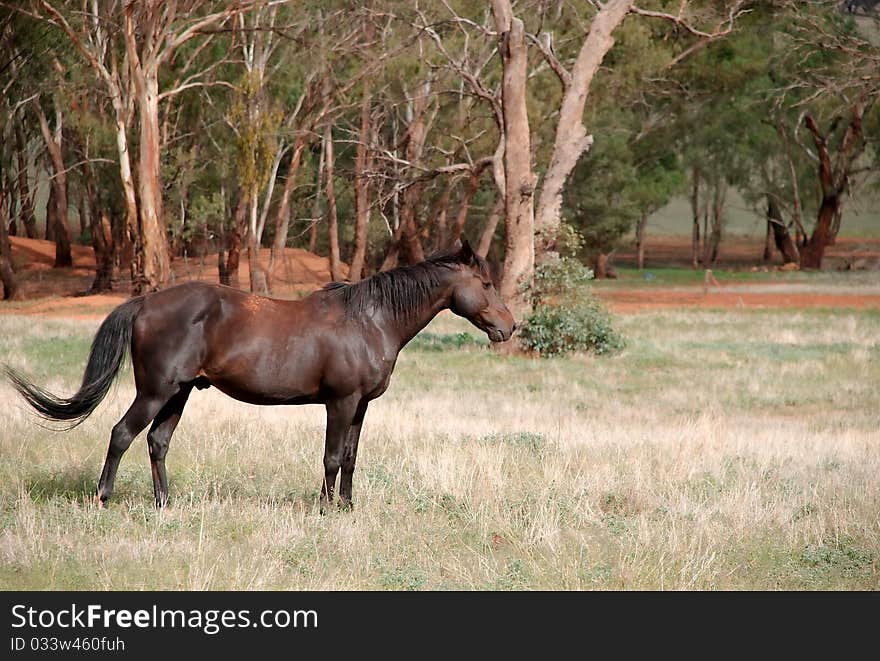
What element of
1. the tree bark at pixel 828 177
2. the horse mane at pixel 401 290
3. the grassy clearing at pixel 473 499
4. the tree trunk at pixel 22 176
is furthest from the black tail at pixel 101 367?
the tree bark at pixel 828 177

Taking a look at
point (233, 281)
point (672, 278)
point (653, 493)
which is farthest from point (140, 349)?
point (672, 278)

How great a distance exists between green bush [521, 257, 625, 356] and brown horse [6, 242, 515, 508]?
13888 mm

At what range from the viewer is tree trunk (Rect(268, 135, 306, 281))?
133 feet

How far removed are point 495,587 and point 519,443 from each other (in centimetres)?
500

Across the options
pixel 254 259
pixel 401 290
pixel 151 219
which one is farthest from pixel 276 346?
pixel 254 259

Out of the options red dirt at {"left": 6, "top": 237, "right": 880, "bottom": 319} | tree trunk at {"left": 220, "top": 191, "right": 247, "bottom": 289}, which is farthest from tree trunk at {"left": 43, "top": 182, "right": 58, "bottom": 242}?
tree trunk at {"left": 220, "top": 191, "right": 247, "bottom": 289}

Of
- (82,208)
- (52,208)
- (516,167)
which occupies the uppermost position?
(516,167)

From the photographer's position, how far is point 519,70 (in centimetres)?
2256

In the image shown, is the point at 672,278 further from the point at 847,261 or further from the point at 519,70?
the point at 519,70

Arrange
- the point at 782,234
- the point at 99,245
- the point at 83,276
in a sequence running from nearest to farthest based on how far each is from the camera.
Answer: the point at 99,245, the point at 83,276, the point at 782,234

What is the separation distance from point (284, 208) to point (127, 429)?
112ft

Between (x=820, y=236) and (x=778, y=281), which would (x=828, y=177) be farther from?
(x=778, y=281)

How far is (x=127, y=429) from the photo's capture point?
8359 millimetres

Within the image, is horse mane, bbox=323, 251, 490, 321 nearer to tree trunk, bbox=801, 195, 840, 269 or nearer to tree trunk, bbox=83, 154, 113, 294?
tree trunk, bbox=83, 154, 113, 294
